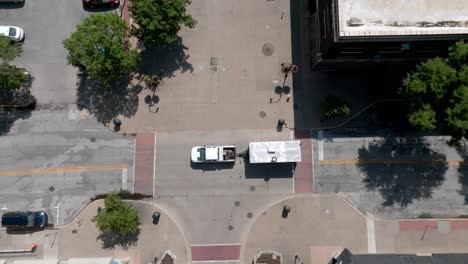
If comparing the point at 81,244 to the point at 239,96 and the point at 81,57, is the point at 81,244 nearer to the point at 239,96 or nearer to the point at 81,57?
the point at 81,57

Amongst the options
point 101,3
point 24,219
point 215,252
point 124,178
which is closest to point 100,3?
point 101,3

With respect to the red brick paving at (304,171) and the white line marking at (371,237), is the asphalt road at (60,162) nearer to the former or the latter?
the red brick paving at (304,171)

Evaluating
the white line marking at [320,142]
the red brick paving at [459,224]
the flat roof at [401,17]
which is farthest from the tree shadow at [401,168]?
the flat roof at [401,17]

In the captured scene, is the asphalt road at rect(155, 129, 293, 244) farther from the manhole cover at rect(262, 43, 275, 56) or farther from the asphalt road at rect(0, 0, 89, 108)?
the asphalt road at rect(0, 0, 89, 108)

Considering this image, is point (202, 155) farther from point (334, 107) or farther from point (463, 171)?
point (463, 171)

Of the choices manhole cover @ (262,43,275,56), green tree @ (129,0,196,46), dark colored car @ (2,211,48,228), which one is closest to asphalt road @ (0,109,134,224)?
dark colored car @ (2,211,48,228)

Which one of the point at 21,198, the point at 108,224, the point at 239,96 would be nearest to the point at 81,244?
the point at 108,224
